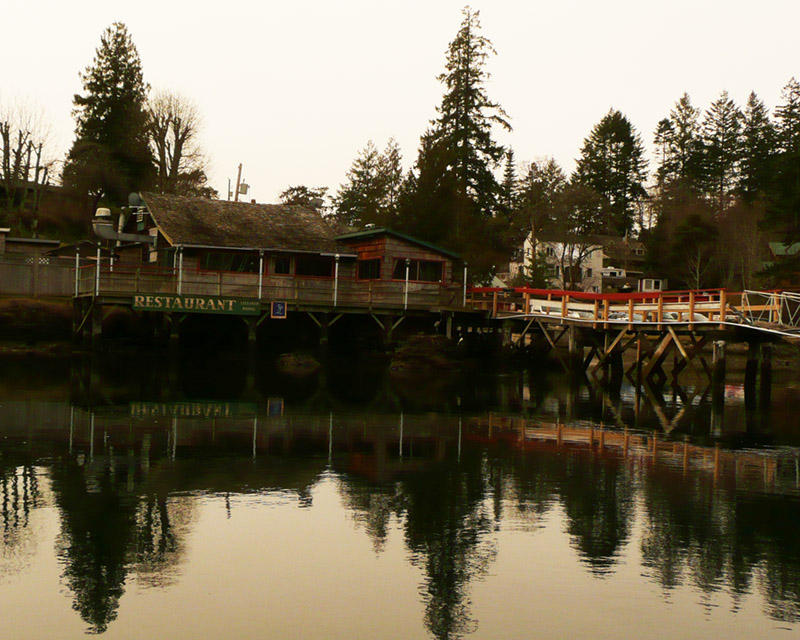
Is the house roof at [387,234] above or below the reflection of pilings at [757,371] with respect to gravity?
above

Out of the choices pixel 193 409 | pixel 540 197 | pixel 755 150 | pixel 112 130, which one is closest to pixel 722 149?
pixel 755 150

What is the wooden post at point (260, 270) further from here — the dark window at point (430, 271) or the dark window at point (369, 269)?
the dark window at point (430, 271)

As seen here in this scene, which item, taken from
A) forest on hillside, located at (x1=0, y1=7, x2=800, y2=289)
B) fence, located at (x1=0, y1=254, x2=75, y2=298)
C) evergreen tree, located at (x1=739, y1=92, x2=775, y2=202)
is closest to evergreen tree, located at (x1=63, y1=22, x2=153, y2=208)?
forest on hillside, located at (x1=0, y1=7, x2=800, y2=289)

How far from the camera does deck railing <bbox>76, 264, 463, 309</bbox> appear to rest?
37812 mm

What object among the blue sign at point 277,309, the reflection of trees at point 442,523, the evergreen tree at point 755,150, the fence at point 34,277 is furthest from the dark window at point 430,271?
the evergreen tree at point 755,150

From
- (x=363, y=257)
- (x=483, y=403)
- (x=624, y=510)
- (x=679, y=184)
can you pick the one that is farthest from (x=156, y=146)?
(x=624, y=510)

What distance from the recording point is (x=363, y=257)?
140 feet

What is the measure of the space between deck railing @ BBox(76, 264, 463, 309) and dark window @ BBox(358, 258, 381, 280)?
0.54 meters

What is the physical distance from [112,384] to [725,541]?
2090cm

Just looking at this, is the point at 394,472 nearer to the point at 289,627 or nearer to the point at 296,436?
the point at 296,436

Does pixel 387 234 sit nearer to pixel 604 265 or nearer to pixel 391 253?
pixel 391 253

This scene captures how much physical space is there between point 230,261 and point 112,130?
31546 mm

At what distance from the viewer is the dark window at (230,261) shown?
134 ft

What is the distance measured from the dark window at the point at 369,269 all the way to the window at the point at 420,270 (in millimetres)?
838
